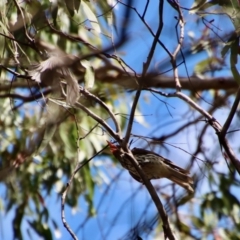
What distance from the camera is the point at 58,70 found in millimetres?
1936

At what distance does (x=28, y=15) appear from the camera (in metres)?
3.06

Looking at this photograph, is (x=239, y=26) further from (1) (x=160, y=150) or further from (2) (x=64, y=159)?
(2) (x=64, y=159)

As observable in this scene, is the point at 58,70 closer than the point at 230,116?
Yes

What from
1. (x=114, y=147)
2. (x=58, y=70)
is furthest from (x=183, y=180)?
(x=58, y=70)

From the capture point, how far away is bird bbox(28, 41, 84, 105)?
1.58 meters

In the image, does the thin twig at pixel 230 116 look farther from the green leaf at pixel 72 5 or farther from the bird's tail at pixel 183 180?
the green leaf at pixel 72 5

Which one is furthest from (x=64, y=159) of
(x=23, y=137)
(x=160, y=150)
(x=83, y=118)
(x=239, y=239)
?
(x=160, y=150)

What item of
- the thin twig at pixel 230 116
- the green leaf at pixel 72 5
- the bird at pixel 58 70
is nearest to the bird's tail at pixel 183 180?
the thin twig at pixel 230 116

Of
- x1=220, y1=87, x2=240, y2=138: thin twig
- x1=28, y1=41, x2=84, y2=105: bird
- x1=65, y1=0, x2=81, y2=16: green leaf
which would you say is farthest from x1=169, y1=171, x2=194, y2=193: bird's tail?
x1=28, y1=41, x2=84, y2=105: bird

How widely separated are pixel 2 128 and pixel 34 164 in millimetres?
649

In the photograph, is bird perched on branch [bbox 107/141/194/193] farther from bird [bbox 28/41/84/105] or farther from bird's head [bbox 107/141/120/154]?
bird [bbox 28/41/84/105]

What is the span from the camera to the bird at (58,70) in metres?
1.58

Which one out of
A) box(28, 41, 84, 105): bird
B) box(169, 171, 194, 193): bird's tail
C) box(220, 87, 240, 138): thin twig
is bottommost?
box(28, 41, 84, 105): bird

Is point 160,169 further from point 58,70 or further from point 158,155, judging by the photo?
point 58,70
